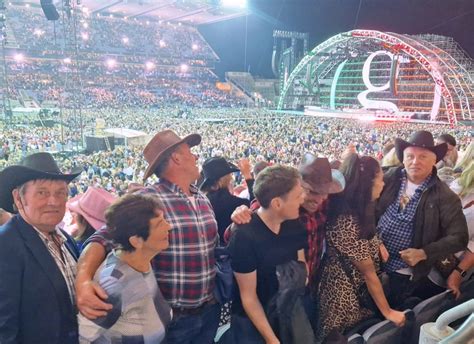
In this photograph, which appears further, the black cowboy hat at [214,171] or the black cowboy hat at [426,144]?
the black cowboy hat at [214,171]

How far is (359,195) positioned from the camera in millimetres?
1439

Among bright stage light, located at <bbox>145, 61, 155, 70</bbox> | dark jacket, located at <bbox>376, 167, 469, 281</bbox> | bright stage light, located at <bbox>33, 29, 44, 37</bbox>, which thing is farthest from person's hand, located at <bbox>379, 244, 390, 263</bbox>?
bright stage light, located at <bbox>145, 61, 155, 70</bbox>

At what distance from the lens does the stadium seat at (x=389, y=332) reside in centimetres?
136

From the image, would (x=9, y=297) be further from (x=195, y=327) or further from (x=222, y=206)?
(x=222, y=206)

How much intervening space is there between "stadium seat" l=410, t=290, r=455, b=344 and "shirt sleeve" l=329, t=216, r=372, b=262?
0.35 m

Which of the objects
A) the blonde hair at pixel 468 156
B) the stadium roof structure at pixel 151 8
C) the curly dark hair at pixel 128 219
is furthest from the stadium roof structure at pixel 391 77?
the curly dark hair at pixel 128 219

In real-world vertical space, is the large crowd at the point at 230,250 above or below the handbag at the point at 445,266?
above

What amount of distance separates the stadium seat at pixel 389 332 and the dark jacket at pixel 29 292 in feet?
3.02

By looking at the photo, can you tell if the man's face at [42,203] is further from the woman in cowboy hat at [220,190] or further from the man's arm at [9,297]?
the woman in cowboy hat at [220,190]

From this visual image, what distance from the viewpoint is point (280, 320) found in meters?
1.26

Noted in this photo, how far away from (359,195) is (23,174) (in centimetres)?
104

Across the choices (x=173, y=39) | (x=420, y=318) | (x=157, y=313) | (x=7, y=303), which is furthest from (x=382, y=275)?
(x=173, y=39)

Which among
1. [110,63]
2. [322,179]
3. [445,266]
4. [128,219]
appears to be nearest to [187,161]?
[128,219]

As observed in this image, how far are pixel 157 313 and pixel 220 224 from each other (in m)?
0.70
